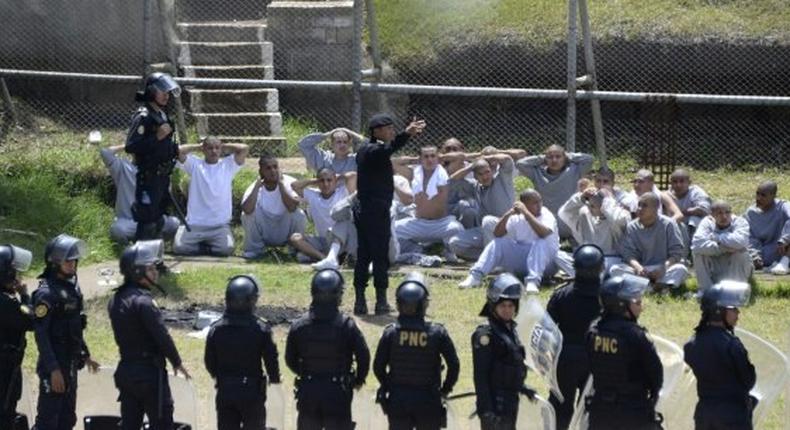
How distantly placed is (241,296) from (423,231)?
6414mm

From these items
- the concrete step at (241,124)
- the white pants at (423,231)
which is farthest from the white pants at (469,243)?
the concrete step at (241,124)

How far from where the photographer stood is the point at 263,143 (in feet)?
59.9

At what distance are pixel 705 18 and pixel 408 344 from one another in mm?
10342

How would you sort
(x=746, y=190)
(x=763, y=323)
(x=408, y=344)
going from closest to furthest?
(x=408, y=344) → (x=763, y=323) → (x=746, y=190)

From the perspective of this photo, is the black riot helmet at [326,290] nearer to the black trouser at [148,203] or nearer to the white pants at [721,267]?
the black trouser at [148,203]

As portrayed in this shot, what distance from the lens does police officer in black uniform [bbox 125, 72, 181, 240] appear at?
1490 cm

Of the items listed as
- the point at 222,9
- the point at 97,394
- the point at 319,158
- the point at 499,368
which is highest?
the point at 222,9

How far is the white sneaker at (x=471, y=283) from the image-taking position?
15125mm

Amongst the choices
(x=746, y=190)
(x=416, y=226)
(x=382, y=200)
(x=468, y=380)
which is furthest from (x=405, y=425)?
(x=746, y=190)

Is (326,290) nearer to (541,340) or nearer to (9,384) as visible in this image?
(541,340)

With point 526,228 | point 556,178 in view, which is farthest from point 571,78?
point 526,228

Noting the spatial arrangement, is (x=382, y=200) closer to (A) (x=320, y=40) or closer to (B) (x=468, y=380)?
(B) (x=468, y=380)

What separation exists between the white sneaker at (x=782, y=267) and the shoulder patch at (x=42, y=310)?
7.54 metres

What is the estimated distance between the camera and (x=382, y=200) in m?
14.0
